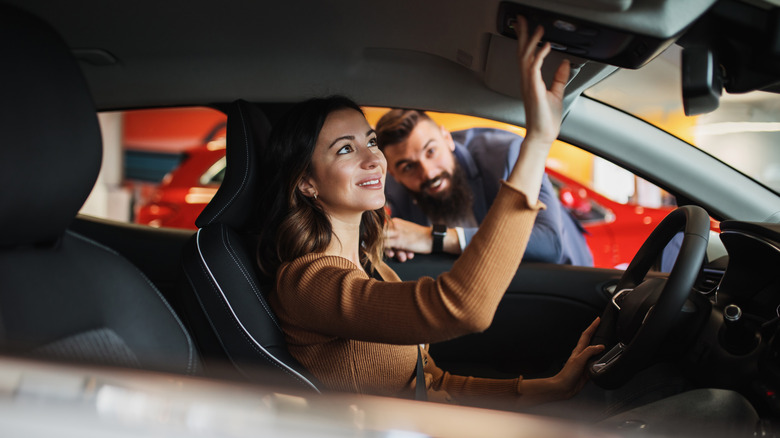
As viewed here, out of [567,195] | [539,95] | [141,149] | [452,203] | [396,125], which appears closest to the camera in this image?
[539,95]

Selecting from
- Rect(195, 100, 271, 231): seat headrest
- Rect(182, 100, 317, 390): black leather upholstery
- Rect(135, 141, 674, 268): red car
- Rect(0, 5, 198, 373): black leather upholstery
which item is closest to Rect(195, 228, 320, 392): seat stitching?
Rect(182, 100, 317, 390): black leather upholstery

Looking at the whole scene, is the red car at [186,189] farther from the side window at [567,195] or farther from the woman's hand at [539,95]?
the woman's hand at [539,95]

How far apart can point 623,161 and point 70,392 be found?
1.64 m

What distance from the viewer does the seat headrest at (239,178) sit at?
1544mm

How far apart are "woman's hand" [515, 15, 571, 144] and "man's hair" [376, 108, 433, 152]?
1.43 meters

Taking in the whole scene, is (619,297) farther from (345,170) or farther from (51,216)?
(51,216)

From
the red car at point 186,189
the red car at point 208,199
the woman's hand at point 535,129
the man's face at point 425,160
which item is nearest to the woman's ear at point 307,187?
the woman's hand at point 535,129

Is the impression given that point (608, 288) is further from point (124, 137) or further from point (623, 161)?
point (124, 137)

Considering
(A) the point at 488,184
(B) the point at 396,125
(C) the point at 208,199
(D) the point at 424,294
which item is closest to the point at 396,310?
(D) the point at 424,294

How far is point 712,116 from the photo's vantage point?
55.3 inches

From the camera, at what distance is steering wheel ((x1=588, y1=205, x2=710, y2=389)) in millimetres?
1211

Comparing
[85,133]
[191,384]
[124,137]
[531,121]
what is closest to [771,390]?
[531,121]

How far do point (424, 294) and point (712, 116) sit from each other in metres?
0.81

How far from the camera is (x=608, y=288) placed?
1940 mm
